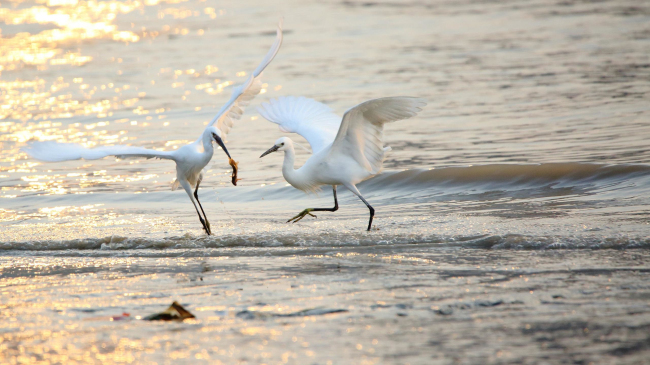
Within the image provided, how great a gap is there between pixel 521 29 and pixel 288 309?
1847 cm

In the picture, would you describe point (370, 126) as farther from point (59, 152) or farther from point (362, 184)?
point (362, 184)

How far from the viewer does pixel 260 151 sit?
1305 centimetres

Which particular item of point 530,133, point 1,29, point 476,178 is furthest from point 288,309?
point 1,29

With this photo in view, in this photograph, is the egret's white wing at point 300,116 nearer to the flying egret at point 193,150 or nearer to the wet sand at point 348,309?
the flying egret at point 193,150

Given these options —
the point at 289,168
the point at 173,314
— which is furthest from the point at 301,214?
the point at 173,314

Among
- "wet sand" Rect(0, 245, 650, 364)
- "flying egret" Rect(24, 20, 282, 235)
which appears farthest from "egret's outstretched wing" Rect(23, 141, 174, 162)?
"wet sand" Rect(0, 245, 650, 364)

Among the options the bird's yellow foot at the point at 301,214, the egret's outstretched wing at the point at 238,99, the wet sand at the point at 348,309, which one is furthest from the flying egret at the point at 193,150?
the wet sand at the point at 348,309

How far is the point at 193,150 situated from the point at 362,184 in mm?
3536

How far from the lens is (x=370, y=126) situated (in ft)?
27.2

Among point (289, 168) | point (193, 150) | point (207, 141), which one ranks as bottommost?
point (289, 168)

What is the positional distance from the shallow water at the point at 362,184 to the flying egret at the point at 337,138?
572 mm

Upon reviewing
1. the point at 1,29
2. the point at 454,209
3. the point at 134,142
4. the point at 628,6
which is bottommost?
the point at 454,209

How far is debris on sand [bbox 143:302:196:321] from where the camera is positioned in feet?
17.3

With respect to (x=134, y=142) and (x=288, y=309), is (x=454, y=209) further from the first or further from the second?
(x=134, y=142)
